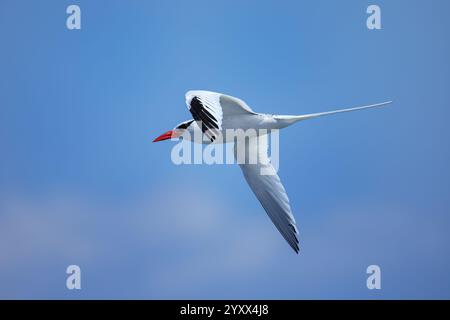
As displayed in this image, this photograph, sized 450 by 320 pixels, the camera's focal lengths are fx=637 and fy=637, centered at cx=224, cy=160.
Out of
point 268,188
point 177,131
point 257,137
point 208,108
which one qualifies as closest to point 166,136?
point 177,131

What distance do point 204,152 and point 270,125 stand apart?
4.06 ft

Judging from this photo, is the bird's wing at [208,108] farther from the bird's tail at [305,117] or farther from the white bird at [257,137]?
the bird's tail at [305,117]

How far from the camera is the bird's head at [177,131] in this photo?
36.1ft

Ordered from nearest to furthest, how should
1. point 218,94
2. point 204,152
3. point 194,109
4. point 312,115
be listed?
point 194,109
point 218,94
point 312,115
point 204,152

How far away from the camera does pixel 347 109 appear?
10086 mm

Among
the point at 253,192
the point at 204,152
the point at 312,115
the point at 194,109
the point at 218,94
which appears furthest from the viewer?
the point at 253,192

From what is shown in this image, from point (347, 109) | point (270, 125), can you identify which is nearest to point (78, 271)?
point (270, 125)

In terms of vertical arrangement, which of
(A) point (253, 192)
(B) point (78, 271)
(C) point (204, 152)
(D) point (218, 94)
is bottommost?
(B) point (78, 271)

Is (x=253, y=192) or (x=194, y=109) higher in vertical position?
(x=194, y=109)

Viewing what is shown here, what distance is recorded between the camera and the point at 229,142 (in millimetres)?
11367

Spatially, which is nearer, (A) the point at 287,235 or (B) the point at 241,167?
(A) the point at 287,235

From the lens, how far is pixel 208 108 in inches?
339

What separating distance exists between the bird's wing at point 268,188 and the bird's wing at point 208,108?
78.4 inches

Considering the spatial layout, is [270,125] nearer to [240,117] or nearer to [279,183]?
[240,117]
